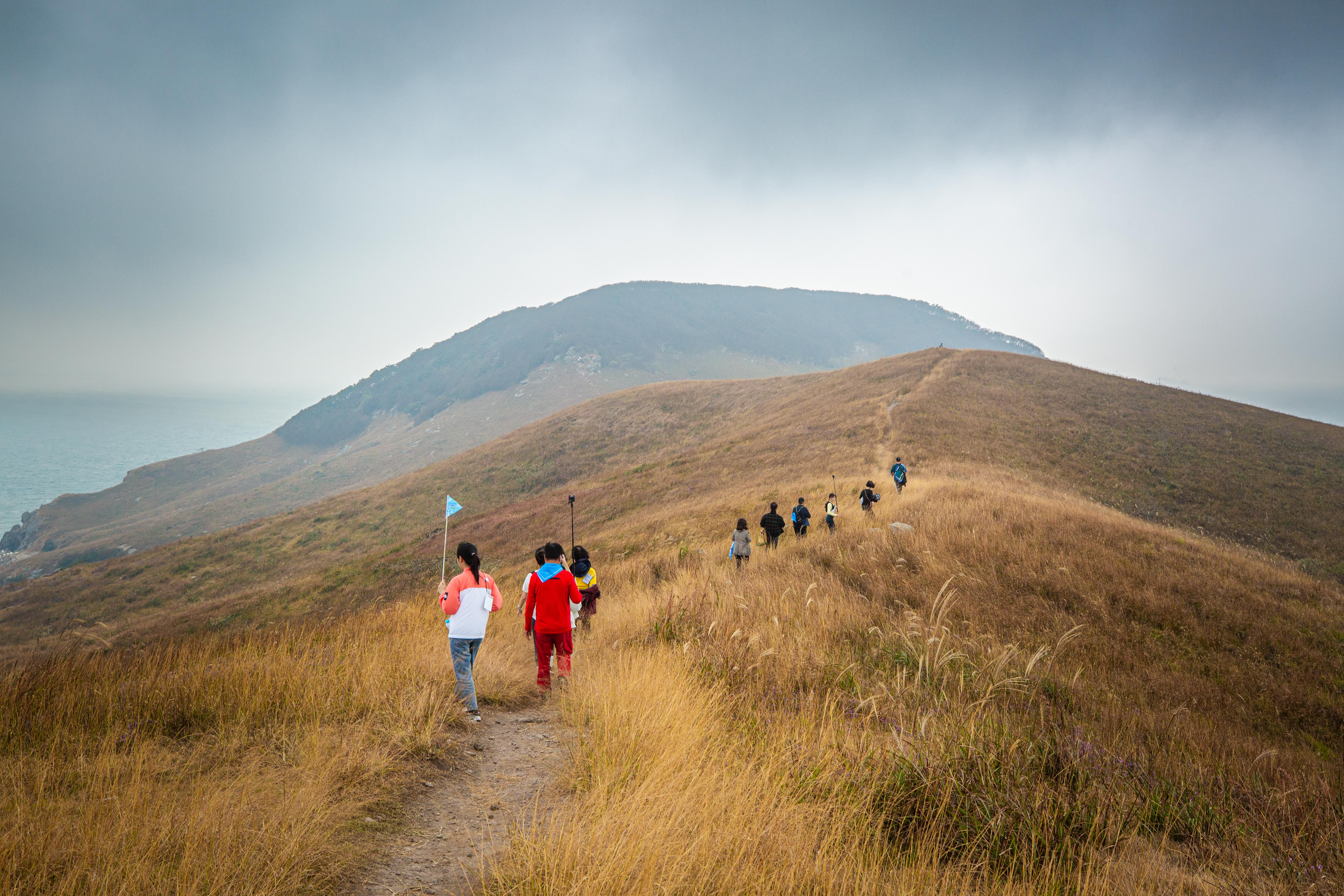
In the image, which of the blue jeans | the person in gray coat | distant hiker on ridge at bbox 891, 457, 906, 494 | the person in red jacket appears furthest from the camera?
distant hiker on ridge at bbox 891, 457, 906, 494

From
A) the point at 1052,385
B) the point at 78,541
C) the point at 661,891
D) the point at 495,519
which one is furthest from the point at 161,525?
the point at 1052,385

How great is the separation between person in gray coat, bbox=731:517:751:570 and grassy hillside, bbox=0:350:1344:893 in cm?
56

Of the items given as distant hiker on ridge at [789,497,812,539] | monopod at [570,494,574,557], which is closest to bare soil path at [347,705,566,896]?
monopod at [570,494,574,557]

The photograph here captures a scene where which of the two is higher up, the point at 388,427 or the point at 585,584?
the point at 388,427

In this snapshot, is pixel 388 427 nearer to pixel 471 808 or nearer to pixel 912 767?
pixel 471 808

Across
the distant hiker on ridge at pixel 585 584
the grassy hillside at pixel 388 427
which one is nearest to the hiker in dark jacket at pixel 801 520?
the distant hiker on ridge at pixel 585 584

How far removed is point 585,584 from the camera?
29.3ft

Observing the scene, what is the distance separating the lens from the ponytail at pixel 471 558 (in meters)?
5.64

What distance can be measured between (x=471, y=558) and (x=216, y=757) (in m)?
2.45

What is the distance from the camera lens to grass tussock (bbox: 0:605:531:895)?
95.4 inches

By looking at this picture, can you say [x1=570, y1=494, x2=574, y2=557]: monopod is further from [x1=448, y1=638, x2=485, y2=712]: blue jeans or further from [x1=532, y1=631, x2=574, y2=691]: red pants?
[x1=448, y1=638, x2=485, y2=712]: blue jeans

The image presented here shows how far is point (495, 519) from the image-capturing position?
31.8m

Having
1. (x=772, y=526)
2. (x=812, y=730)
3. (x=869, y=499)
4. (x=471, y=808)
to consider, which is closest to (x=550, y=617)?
(x=471, y=808)

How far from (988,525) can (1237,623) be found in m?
4.06
